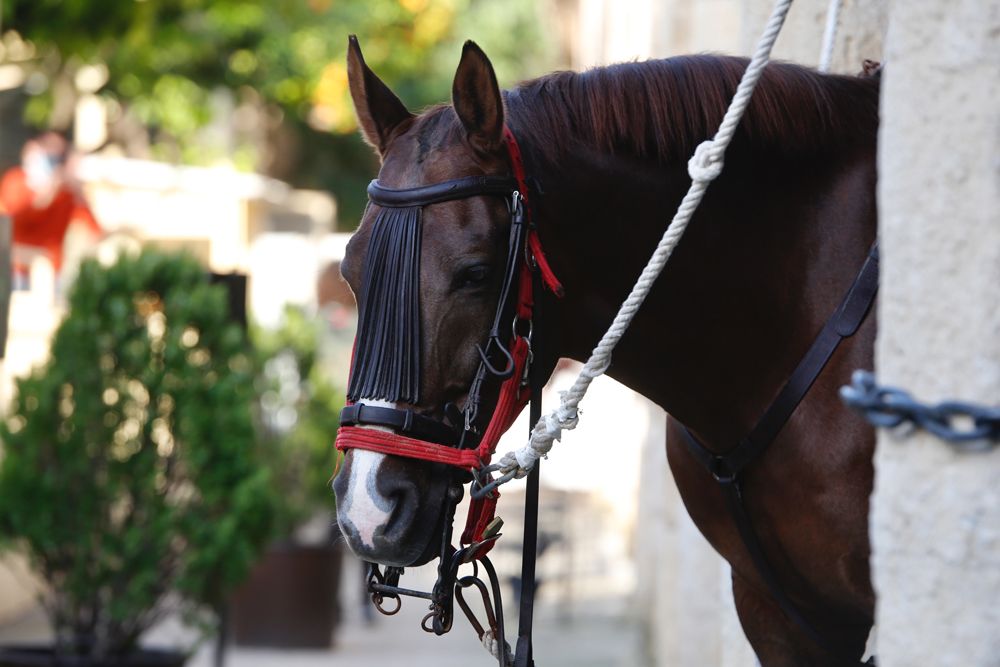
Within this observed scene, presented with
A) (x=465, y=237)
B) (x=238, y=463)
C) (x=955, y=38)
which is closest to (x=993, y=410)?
(x=955, y=38)

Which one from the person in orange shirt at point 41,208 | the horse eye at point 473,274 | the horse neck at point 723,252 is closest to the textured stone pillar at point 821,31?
the horse neck at point 723,252

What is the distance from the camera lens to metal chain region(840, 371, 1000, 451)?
1.43m

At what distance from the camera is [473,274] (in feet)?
7.58

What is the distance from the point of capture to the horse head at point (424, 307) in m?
2.24

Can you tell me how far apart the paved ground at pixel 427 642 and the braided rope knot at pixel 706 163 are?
564cm

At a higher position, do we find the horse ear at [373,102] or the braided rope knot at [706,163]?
the horse ear at [373,102]

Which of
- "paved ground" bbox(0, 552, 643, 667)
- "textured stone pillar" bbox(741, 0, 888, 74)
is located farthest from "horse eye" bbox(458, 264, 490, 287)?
"paved ground" bbox(0, 552, 643, 667)

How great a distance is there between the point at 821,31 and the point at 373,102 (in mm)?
1593

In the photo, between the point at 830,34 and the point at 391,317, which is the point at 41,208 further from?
the point at 391,317

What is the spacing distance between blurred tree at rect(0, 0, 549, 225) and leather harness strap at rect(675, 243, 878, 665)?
540 centimetres

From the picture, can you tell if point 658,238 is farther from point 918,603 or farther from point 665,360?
point 918,603

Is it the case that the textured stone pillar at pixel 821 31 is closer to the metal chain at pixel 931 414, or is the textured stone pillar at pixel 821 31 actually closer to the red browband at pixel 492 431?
the red browband at pixel 492 431

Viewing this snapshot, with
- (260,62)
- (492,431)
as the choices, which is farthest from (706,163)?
(260,62)

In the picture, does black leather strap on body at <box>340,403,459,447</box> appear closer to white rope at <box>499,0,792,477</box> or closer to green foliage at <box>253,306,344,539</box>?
white rope at <box>499,0,792,477</box>
